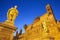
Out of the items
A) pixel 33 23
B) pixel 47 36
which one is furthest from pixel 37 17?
pixel 47 36

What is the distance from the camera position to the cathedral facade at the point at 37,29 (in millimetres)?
6309

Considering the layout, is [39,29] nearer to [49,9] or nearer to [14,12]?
[49,9]

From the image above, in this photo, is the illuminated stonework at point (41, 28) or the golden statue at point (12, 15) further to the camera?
the illuminated stonework at point (41, 28)

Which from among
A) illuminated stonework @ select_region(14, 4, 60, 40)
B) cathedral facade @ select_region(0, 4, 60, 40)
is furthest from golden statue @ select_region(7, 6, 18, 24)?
illuminated stonework @ select_region(14, 4, 60, 40)

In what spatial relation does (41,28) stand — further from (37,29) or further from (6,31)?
(6,31)

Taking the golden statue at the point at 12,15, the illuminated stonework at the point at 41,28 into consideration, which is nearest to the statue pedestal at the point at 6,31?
the golden statue at the point at 12,15

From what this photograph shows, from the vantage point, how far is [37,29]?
34.5 metres

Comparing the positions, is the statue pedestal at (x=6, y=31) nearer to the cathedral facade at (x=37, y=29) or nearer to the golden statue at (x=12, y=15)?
the cathedral facade at (x=37, y=29)

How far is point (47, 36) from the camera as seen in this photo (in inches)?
405

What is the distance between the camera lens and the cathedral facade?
20.7 feet

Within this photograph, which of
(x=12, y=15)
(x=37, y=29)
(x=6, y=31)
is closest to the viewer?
(x=6, y=31)

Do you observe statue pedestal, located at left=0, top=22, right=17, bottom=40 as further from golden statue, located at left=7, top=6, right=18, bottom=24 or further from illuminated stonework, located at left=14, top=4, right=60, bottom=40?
illuminated stonework, located at left=14, top=4, right=60, bottom=40

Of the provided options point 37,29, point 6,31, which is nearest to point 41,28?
point 37,29

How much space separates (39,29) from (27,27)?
7.14 metres
